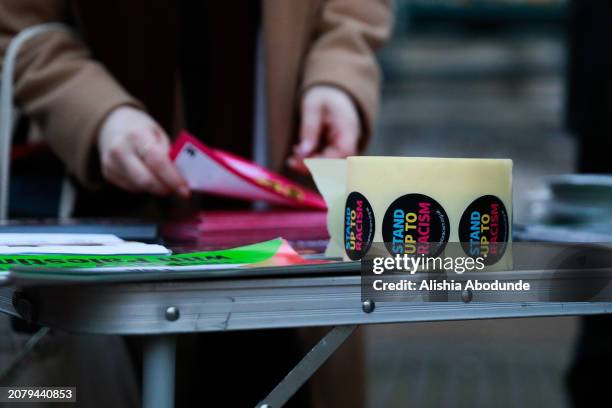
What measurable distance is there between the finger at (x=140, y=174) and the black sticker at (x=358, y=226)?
43cm

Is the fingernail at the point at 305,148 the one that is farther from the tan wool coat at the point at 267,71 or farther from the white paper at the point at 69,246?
the white paper at the point at 69,246

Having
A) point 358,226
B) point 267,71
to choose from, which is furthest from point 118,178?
point 358,226

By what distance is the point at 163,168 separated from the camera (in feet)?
3.56

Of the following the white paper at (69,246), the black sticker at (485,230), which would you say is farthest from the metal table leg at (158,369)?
the black sticker at (485,230)

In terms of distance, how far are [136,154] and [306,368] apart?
0.54 meters

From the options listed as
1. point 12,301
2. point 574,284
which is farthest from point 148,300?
point 574,284

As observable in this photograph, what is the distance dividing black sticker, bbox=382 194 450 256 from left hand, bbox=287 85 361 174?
1.80ft

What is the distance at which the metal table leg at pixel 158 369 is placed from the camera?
2.03ft

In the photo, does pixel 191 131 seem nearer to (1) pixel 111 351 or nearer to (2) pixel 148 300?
(1) pixel 111 351

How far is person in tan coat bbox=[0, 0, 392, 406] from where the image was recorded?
3.99 feet

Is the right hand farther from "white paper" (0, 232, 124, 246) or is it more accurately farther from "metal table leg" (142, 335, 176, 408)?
"metal table leg" (142, 335, 176, 408)

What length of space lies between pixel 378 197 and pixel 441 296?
0.09 metres

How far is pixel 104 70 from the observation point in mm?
1267

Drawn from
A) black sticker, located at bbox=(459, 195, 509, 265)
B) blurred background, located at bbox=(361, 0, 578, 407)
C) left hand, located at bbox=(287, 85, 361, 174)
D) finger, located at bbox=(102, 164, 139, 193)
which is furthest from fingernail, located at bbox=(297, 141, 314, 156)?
blurred background, located at bbox=(361, 0, 578, 407)
